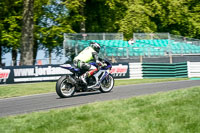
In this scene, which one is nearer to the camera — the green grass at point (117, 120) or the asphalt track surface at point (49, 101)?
the green grass at point (117, 120)

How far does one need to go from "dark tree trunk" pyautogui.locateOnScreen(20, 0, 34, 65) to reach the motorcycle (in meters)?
10.7

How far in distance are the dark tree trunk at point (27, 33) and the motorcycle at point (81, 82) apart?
35.0 ft

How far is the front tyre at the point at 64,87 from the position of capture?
930 centimetres

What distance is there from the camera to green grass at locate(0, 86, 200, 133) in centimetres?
485

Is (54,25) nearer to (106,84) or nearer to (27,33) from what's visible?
(27,33)

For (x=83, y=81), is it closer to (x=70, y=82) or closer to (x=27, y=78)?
(x=70, y=82)

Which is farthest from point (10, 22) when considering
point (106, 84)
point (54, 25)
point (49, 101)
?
point (49, 101)

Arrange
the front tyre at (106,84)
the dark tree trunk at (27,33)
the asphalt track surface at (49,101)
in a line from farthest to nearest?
the dark tree trunk at (27,33)
the front tyre at (106,84)
the asphalt track surface at (49,101)

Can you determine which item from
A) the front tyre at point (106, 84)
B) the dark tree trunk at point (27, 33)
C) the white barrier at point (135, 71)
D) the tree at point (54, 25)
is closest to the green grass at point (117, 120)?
the front tyre at point (106, 84)

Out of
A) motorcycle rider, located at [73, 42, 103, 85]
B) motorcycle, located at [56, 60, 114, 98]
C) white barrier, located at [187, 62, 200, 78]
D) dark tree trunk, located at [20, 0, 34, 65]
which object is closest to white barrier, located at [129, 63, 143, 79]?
white barrier, located at [187, 62, 200, 78]

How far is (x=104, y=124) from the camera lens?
510 cm

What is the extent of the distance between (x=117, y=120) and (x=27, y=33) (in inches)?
632

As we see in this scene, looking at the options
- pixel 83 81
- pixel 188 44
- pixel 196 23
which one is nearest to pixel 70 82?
pixel 83 81

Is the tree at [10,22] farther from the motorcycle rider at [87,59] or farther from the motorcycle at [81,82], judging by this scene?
the motorcycle rider at [87,59]
